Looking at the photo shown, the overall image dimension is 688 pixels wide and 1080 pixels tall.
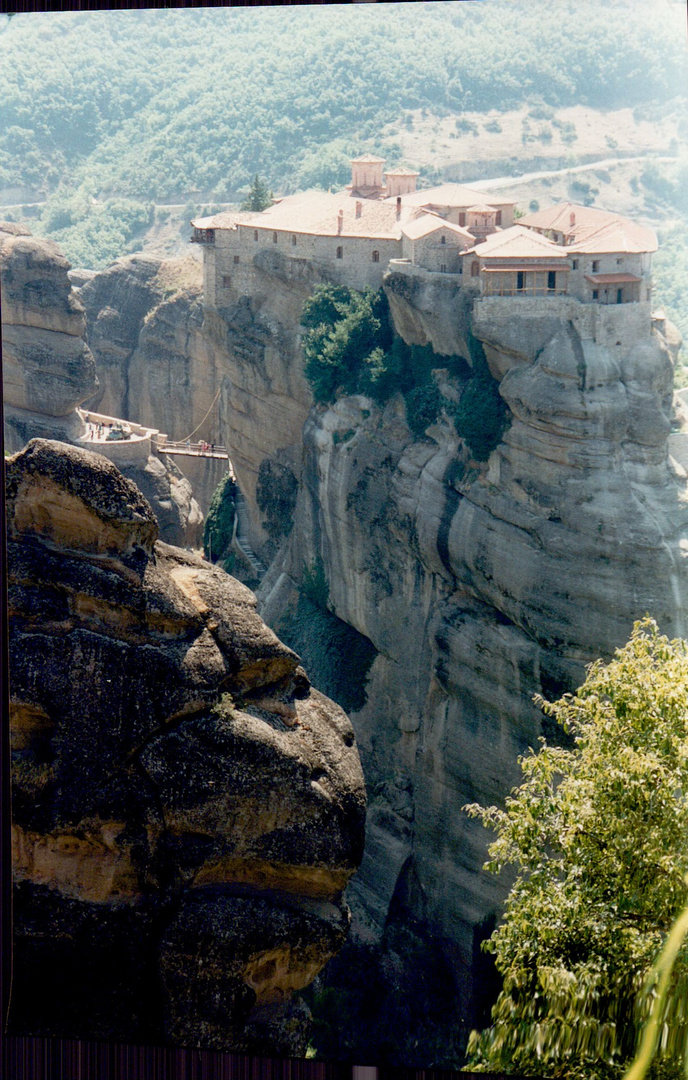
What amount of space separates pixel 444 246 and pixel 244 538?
6.81 m

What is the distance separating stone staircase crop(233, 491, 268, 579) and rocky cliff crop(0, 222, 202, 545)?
0.88 metres

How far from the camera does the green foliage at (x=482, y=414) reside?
54.9ft

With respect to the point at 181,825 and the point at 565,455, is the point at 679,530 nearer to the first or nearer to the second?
the point at 565,455

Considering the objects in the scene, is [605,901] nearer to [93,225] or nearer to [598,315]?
[598,315]

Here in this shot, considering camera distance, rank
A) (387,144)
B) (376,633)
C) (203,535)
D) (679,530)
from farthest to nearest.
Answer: (387,144), (203,535), (376,633), (679,530)

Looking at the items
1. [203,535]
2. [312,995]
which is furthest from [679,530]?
[203,535]

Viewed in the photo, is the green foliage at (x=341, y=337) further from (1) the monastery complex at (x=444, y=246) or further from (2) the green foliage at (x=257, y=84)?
(2) the green foliage at (x=257, y=84)

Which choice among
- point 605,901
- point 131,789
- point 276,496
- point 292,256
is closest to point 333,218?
point 292,256

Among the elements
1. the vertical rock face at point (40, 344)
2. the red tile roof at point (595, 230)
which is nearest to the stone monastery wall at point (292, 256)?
the red tile roof at point (595, 230)

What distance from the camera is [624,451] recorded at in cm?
1558

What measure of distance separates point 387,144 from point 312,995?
23536 mm

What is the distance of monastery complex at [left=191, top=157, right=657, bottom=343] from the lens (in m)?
16.2

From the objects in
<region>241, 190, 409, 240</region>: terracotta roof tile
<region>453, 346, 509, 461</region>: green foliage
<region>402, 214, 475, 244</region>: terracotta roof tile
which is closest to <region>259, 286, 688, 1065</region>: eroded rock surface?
<region>453, 346, 509, 461</region>: green foliage

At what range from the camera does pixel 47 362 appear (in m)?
22.4
